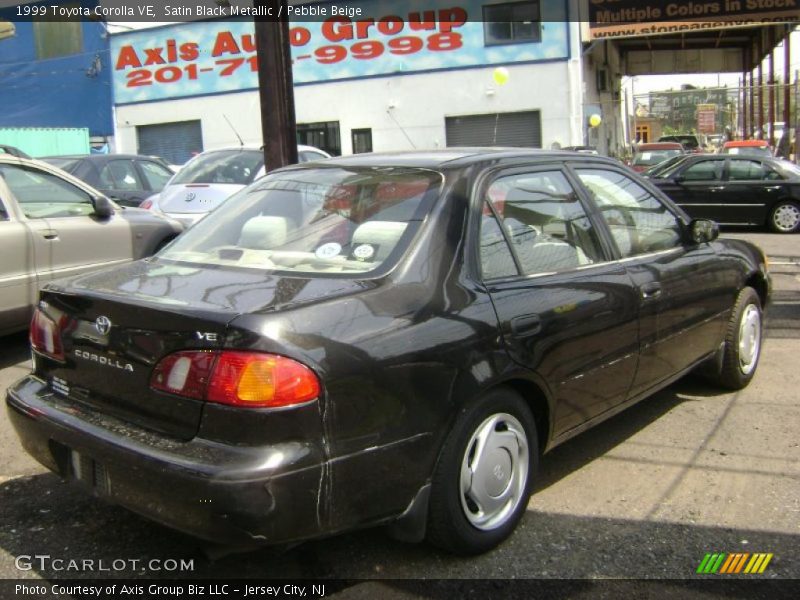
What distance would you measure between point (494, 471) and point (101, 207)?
4.75m

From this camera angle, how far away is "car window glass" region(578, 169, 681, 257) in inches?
159

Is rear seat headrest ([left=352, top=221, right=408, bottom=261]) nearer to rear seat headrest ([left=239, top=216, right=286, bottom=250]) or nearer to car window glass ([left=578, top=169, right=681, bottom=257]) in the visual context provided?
rear seat headrest ([left=239, top=216, right=286, bottom=250])

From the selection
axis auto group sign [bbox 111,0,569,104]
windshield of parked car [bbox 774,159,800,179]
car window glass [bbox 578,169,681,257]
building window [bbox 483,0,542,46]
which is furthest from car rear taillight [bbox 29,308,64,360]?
building window [bbox 483,0,542,46]

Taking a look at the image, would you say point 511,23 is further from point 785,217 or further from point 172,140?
point 172,140

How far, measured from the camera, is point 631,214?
4.26 m

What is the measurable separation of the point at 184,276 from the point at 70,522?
124 centimetres

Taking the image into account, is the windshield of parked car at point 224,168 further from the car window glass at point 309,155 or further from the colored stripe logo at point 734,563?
the colored stripe logo at point 734,563

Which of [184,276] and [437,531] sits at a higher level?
[184,276]

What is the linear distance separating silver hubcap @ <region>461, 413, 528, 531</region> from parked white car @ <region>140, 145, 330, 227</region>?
6.14m

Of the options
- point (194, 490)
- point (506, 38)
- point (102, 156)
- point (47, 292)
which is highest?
point (506, 38)

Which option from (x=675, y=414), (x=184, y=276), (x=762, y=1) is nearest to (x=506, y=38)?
(x=762, y=1)

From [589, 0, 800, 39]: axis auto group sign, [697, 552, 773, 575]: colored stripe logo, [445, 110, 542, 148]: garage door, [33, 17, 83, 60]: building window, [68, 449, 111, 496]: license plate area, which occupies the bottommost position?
[697, 552, 773, 575]: colored stripe logo

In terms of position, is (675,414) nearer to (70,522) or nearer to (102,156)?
(70,522)

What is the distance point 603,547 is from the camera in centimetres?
317
